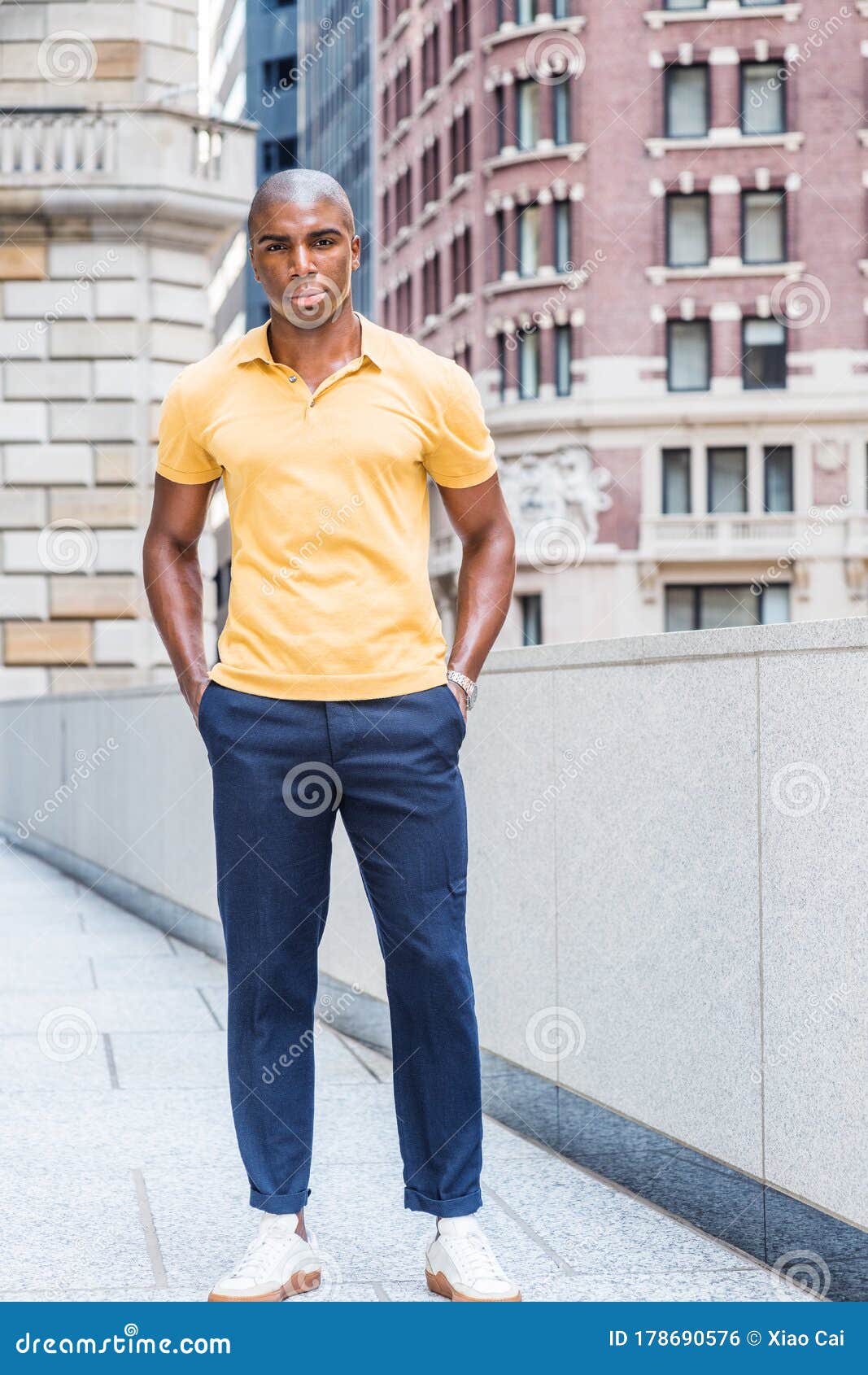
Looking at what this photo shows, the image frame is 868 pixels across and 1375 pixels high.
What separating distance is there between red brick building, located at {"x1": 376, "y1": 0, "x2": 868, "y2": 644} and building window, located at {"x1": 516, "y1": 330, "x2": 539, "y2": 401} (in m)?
0.05

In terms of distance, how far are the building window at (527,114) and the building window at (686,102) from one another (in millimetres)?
2887

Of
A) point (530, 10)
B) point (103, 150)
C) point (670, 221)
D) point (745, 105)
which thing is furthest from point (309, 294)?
point (530, 10)

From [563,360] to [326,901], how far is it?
36972 millimetres

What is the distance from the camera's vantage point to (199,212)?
17.1 m

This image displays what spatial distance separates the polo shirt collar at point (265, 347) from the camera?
324 centimetres

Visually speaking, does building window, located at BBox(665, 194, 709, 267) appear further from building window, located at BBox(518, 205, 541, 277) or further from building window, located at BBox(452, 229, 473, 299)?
building window, located at BBox(452, 229, 473, 299)

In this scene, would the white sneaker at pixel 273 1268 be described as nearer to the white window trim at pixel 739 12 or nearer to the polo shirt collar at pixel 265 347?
the polo shirt collar at pixel 265 347

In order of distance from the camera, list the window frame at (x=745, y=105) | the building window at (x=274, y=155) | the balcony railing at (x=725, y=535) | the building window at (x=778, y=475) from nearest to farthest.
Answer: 1. the balcony railing at (x=725, y=535)
2. the building window at (x=778, y=475)
3. the window frame at (x=745, y=105)
4. the building window at (x=274, y=155)

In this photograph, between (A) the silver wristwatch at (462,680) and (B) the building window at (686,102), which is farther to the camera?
(B) the building window at (686,102)

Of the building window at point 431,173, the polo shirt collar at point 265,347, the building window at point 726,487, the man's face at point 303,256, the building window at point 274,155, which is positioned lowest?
the polo shirt collar at point 265,347

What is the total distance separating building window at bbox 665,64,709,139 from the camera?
39094 mm

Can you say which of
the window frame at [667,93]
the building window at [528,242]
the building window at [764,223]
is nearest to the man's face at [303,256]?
the building window at [764,223]
